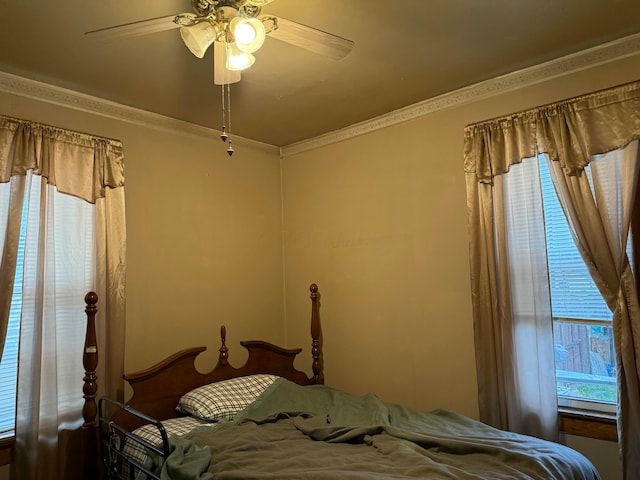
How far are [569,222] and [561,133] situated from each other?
488 mm

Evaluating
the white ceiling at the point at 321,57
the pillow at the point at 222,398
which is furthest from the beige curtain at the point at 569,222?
the pillow at the point at 222,398

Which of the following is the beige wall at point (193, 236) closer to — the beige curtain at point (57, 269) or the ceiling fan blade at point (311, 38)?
the beige curtain at point (57, 269)

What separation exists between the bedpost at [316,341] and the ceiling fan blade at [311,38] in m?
2.06

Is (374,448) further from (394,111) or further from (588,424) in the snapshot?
(394,111)

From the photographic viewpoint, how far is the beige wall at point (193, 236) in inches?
115

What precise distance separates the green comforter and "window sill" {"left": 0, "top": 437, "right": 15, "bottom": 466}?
3.15 feet

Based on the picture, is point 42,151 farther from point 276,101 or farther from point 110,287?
point 276,101

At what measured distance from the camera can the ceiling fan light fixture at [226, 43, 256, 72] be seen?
5.86ft

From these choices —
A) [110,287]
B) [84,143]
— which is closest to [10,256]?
[110,287]

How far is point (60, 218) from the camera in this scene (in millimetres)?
2588

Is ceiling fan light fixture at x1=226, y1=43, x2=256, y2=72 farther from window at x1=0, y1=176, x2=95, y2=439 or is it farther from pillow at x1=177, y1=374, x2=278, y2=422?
pillow at x1=177, y1=374, x2=278, y2=422

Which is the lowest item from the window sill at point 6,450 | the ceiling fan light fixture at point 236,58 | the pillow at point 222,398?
the window sill at point 6,450

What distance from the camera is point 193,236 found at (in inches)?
129

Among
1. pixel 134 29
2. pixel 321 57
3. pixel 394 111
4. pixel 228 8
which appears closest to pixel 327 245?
pixel 394 111
